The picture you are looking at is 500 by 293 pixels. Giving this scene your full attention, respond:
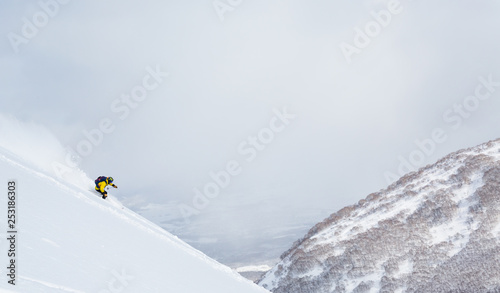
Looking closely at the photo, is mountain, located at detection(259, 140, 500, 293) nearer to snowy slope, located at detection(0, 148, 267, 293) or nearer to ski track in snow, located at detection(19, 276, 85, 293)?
snowy slope, located at detection(0, 148, 267, 293)

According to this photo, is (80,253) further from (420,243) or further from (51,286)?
(420,243)

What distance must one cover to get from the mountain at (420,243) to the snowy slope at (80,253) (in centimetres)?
3153

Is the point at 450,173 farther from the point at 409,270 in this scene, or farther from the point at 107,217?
the point at 107,217

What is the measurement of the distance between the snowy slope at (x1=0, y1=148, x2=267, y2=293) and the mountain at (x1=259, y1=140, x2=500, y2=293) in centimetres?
3153

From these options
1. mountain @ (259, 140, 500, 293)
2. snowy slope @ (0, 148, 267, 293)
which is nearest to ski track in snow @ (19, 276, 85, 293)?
snowy slope @ (0, 148, 267, 293)

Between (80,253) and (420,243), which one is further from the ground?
(420,243)

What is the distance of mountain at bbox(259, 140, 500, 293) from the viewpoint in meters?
39.8

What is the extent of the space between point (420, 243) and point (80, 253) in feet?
141

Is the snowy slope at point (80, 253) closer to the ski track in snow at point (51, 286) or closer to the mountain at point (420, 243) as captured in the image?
the ski track in snow at point (51, 286)

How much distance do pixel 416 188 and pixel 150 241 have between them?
154 ft

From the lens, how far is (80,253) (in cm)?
959

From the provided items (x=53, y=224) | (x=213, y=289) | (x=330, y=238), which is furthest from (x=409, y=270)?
(x=53, y=224)

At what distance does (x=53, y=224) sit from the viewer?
403 inches

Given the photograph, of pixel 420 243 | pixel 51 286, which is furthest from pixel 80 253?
pixel 420 243
